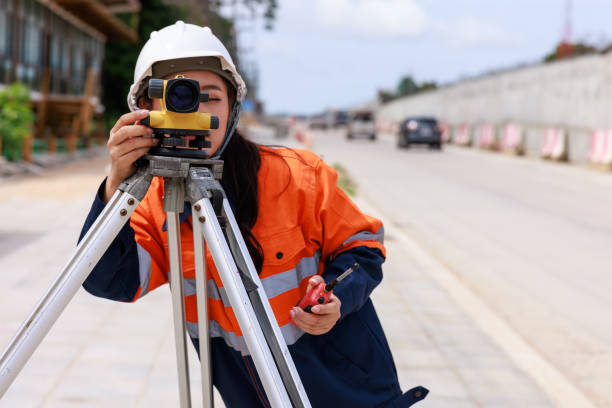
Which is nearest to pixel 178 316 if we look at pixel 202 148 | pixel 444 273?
pixel 202 148

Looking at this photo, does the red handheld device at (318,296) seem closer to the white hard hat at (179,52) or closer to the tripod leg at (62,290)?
the tripod leg at (62,290)

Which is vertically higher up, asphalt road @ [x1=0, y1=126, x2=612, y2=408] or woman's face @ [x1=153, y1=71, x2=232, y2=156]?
woman's face @ [x1=153, y1=71, x2=232, y2=156]

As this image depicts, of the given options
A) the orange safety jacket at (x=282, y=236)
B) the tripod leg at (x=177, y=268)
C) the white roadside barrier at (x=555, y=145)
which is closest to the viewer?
the tripod leg at (x=177, y=268)

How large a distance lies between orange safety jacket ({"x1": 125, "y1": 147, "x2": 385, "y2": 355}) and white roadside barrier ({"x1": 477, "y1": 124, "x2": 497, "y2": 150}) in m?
31.6

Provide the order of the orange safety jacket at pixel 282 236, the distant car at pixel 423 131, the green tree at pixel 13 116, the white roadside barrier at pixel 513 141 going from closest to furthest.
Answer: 1. the orange safety jacket at pixel 282 236
2. the green tree at pixel 13 116
3. the white roadside barrier at pixel 513 141
4. the distant car at pixel 423 131

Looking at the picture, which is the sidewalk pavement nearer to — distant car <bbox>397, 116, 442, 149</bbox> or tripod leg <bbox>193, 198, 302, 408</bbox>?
tripod leg <bbox>193, 198, 302, 408</bbox>

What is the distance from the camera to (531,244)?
9047 millimetres

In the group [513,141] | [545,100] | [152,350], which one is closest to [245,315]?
[152,350]

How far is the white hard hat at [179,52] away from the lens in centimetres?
180

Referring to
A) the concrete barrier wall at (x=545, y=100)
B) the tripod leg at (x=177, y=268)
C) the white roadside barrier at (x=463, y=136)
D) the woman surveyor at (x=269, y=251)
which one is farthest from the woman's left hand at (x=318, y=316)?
the white roadside barrier at (x=463, y=136)

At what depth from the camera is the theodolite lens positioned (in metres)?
1.54

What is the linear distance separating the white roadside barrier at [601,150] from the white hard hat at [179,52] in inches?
767

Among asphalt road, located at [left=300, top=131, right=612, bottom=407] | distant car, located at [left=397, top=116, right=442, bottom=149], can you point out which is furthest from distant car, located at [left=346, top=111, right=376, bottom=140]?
asphalt road, located at [left=300, top=131, right=612, bottom=407]

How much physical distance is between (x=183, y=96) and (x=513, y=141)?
28.6m
